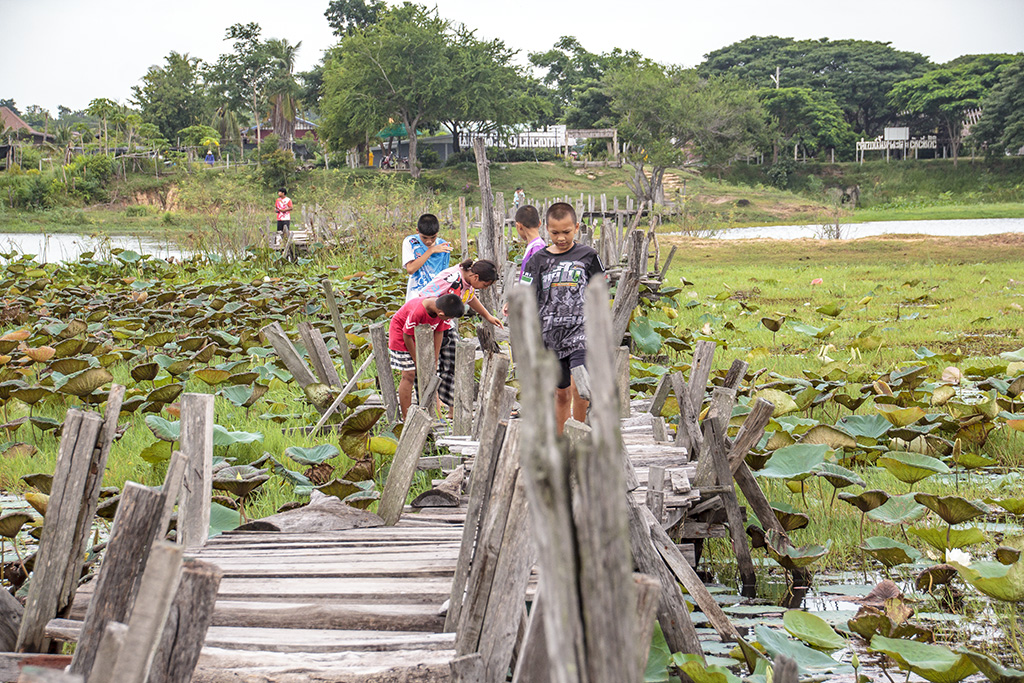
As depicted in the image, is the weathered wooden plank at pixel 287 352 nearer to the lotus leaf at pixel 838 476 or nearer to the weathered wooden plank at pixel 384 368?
the weathered wooden plank at pixel 384 368

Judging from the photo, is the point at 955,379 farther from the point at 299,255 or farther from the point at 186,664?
the point at 299,255

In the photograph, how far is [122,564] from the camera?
1.42 m

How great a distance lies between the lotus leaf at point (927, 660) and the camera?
195 centimetres

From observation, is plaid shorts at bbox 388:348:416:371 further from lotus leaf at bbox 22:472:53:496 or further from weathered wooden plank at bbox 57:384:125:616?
weathered wooden plank at bbox 57:384:125:616

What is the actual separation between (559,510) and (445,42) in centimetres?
4087

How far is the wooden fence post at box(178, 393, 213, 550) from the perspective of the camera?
235 cm

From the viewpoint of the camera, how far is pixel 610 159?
44375mm

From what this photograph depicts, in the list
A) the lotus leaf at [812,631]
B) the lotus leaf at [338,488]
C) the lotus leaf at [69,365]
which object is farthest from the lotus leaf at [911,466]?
the lotus leaf at [69,365]

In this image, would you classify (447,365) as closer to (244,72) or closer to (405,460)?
(405,460)

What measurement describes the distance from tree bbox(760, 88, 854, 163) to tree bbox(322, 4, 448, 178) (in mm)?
18376

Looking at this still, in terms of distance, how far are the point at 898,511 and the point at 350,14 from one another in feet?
189

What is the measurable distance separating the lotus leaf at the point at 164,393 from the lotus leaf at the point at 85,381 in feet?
0.81

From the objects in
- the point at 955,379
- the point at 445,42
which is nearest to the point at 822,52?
the point at 445,42

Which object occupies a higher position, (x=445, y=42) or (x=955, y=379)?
(x=445, y=42)
